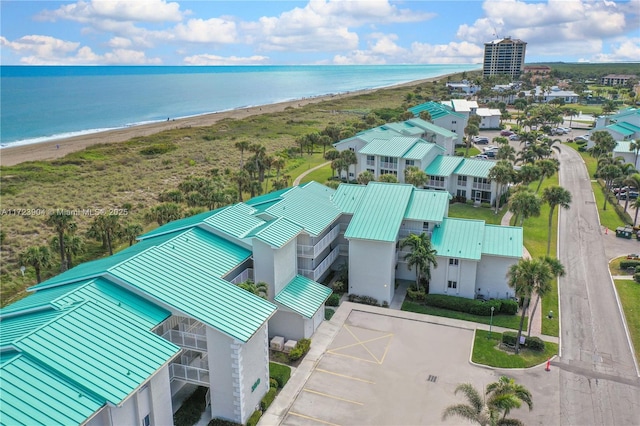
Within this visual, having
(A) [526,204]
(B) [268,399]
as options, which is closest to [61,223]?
(B) [268,399]

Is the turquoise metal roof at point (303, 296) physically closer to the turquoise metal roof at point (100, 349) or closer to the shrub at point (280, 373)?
the shrub at point (280, 373)

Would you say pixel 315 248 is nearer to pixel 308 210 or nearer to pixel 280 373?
pixel 308 210

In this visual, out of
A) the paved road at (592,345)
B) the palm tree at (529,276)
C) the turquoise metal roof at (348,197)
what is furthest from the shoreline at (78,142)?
the paved road at (592,345)

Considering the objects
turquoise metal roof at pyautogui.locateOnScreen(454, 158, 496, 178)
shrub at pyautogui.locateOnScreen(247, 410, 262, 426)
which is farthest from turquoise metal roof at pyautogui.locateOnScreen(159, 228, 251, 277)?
turquoise metal roof at pyautogui.locateOnScreen(454, 158, 496, 178)

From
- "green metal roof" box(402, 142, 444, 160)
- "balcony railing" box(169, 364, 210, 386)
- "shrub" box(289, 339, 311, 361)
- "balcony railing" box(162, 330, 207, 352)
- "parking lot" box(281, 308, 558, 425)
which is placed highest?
"green metal roof" box(402, 142, 444, 160)

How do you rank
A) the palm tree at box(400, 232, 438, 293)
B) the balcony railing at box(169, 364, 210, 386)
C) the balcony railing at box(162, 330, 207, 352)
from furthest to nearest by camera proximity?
the palm tree at box(400, 232, 438, 293)
the balcony railing at box(169, 364, 210, 386)
the balcony railing at box(162, 330, 207, 352)

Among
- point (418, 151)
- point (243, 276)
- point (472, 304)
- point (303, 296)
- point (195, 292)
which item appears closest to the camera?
point (195, 292)

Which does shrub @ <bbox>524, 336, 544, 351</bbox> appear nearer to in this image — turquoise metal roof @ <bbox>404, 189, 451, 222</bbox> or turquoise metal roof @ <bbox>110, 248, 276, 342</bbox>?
turquoise metal roof @ <bbox>404, 189, 451, 222</bbox>
